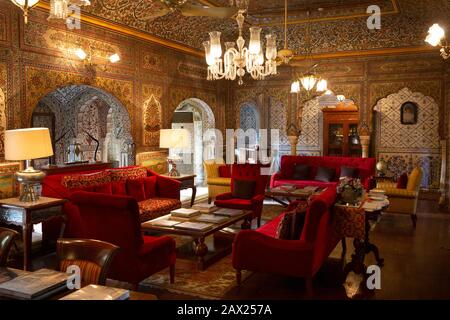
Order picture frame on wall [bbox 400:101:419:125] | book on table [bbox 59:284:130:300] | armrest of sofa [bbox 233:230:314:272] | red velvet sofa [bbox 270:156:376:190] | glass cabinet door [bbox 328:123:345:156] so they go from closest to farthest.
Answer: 1. book on table [bbox 59:284:130:300]
2. armrest of sofa [bbox 233:230:314:272]
3. red velvet sofa [bbox 270:156:376:190]
4. picture frame on wall [bbox 400:101:419:125]
5. glass cabinet door [bbox 328:123:345:156]

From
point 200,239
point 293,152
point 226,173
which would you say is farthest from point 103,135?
point 200,239

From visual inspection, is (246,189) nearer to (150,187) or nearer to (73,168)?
(150,187)

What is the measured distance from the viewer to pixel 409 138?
36.2ft

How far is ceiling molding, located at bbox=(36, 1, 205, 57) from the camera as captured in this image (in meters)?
6.72

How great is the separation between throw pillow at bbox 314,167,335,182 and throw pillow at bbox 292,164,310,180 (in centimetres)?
25

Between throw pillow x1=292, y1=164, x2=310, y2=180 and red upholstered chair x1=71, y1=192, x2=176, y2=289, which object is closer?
red upholstered chair x1=71, y1=192, x2=176, y2=289

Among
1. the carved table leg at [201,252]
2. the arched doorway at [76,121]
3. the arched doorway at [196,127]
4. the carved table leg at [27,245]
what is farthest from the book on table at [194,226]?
the arched doorway at [196,127]

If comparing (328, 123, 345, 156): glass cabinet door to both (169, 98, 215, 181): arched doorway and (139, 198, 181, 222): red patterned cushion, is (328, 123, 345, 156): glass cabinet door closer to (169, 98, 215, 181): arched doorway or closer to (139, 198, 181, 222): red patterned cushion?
(169, 98, 215, 181): arched doorway

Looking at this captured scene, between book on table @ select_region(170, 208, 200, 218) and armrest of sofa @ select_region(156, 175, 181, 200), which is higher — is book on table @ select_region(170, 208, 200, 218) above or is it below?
below

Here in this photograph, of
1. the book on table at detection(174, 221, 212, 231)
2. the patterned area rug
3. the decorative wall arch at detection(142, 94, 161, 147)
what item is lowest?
the patterned area rug

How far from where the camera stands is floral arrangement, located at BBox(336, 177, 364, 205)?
4439mm

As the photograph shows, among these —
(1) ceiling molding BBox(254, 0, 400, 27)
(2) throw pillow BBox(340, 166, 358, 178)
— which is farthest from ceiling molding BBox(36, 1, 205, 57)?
(2) throw pillow BBox(340, 166, 358, 178)

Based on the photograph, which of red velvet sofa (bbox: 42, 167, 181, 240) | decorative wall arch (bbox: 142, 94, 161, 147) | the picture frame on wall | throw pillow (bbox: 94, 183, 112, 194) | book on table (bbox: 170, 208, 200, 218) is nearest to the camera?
book on table (bbox: 170, 208, 200, 218)
